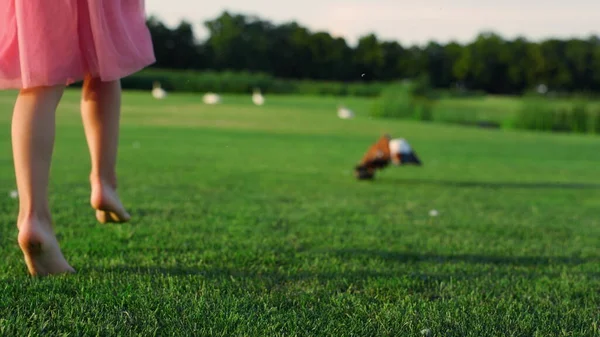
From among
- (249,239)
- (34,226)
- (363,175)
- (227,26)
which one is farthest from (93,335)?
(227,26)

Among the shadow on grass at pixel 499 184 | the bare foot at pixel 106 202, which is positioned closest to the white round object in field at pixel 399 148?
the shadow on grass at pixel 499 184

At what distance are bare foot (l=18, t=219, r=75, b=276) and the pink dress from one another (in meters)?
0.39

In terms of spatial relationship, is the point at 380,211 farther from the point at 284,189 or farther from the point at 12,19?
the point at 12,19

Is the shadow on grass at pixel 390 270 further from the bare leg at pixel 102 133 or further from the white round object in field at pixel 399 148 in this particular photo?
the white round object in field at pixel 399 148

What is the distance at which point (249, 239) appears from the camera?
299 cm

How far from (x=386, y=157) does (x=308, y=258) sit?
4489 millimetres

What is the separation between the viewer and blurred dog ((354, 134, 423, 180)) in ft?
22.5

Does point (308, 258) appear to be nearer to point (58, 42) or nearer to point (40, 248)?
point (40, 248)

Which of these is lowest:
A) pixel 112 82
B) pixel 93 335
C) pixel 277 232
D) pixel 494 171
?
pixel 494 171

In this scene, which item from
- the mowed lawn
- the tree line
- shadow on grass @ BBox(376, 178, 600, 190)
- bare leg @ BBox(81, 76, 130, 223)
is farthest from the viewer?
the tree line

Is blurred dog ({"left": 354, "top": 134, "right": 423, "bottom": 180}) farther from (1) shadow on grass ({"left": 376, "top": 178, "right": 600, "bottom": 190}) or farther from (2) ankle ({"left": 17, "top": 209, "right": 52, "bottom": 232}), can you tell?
(2) ankle ({"left": 17, "top": 209, "right": 52, "bottom": 232})

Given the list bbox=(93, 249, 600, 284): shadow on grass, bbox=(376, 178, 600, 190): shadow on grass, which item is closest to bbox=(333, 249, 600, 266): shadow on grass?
bbox=(93, 249, 600, 284): shadow on grass

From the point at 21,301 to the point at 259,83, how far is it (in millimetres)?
38655

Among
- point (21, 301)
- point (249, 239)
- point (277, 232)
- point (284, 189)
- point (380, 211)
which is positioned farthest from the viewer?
point (284, 189)
